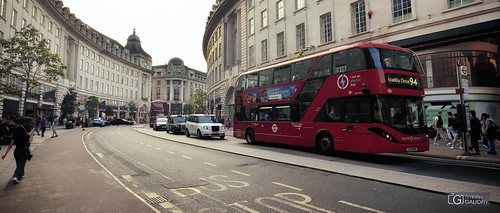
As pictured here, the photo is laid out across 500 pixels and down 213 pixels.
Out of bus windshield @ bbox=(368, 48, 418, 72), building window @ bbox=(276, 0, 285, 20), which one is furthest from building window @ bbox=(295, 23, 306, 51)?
bus windshield @ bbox=(368, 48, 418, 72)

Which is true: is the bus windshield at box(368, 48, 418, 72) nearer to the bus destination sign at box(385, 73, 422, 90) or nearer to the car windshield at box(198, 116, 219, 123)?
the bus destination sign at box(385, 73, 422, 90)

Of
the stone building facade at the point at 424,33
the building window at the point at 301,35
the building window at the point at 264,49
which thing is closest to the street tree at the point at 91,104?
the building window at the point at 264,49

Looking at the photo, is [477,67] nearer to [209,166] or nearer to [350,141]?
[350,141]

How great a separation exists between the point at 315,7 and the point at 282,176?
1994cm

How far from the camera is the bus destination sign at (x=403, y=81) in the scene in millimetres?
8938

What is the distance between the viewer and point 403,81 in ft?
30.2

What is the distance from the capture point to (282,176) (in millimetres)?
6691

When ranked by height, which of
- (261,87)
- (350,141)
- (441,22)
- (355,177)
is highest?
(441,22)

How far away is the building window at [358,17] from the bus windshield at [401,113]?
12.3 m

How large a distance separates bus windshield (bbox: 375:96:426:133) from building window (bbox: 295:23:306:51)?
15738mm

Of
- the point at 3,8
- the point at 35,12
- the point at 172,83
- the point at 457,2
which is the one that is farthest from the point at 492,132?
the point at 172,83

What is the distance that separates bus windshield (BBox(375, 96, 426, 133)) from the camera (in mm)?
8781

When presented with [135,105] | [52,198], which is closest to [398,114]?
[52,198]

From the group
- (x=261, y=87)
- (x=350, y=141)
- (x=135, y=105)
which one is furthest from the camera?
(x=135, y=105)
